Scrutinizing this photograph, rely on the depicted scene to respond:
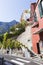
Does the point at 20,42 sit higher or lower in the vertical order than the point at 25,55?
higher

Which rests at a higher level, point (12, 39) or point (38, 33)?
point (12, 39)

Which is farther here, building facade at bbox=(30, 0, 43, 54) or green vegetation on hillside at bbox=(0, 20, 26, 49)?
green vegetation on hillside at bbox=(0, 20, 26, 49)

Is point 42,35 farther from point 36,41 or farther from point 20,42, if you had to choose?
point 20,42

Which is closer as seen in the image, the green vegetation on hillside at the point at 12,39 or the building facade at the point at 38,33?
the building facade at the point at 38,33

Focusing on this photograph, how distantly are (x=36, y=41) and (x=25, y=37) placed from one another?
631 centimetres

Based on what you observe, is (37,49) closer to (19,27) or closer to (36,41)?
(36,41)

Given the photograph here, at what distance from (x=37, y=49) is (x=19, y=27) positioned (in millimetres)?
18501

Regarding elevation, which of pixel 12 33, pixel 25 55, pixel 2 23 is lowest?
pixel 25 55

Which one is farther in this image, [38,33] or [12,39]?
[12,39]

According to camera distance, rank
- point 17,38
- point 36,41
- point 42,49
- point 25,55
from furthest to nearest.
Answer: point 17,38 → point 36,41 → point 42,49 → point 25,55

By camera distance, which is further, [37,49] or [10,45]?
[10,45]

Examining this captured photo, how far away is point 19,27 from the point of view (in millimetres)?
49094

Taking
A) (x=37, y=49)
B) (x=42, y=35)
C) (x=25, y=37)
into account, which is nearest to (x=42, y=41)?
(x=42, y=35)

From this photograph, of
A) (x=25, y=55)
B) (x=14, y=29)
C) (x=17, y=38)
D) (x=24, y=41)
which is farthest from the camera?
(x=14, y=29)
